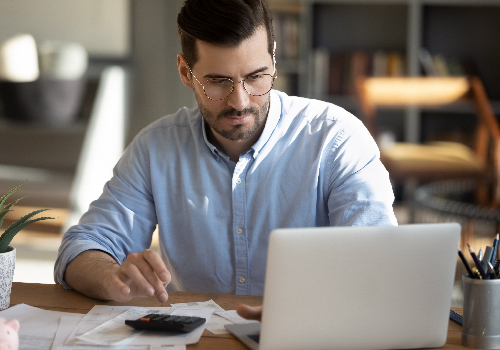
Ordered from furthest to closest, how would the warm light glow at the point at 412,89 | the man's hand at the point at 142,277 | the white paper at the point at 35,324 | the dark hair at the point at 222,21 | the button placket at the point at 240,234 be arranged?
the warm light glow at the point at 412,89 < the button placket at the point at 240,234 < the dark hair at the point at 222,21 < the man's hand at the point at 142,277 < the white paper at the point at 35,324

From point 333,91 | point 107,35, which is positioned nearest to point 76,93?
point 107,35

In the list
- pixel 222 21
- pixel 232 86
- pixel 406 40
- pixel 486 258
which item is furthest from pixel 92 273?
pixel 406 40

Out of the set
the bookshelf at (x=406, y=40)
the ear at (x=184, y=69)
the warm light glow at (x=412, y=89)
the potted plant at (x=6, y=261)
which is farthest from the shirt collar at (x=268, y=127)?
the bookshelf at (x=406, y=40)

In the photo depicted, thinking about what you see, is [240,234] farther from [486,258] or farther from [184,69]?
[486,258]

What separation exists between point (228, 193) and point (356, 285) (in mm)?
666

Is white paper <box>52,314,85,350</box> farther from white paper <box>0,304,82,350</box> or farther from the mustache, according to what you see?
the mustache

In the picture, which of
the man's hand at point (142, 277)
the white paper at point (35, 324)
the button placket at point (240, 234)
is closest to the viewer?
the white paper at point (35, 324)

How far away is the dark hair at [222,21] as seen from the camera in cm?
133

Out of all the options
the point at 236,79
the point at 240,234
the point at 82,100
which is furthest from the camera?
the point at 82,100

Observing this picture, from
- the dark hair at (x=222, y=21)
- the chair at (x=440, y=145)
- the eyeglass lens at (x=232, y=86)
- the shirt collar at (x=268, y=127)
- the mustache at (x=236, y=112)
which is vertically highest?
the dark hair at (x=222, y=21)

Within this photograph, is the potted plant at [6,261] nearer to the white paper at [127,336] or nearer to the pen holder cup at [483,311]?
the white paper at [127,336]

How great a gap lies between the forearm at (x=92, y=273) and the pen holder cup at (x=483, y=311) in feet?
2.13

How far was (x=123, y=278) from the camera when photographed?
43.4 inches

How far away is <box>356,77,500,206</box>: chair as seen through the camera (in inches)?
133
